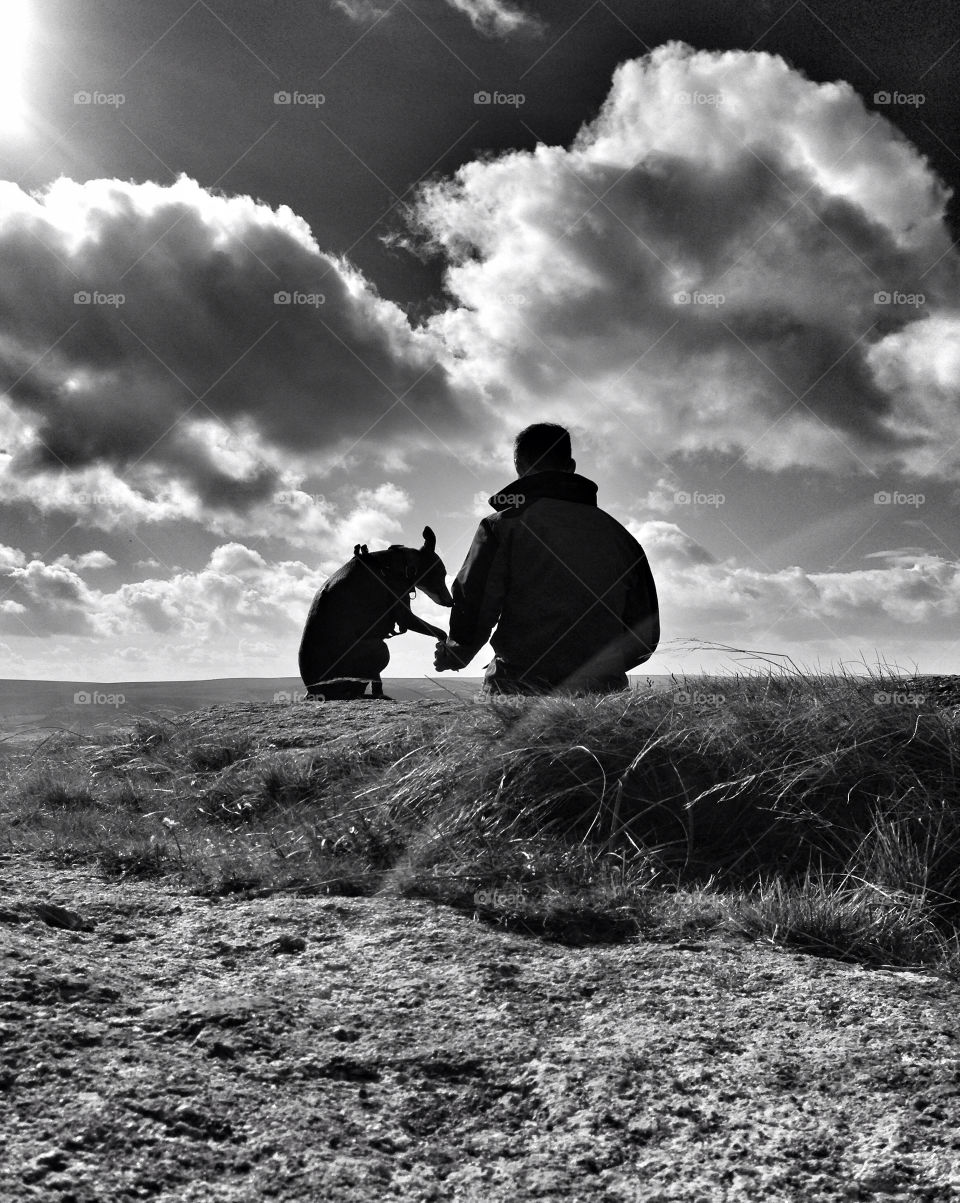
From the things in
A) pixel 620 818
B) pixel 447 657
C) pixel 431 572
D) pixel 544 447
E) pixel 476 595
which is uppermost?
pixel 544 447

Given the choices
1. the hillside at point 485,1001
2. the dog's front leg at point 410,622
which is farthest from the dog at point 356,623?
the hillside at point 485,1001

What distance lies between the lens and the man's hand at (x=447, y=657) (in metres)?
5.78

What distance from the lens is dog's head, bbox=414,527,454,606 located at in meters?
9.08

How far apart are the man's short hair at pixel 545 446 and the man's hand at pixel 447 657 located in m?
1.26

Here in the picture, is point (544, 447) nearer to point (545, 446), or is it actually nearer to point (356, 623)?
point (545, 446)

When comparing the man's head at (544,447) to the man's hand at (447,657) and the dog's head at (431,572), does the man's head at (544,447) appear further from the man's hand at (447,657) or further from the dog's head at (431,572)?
the dog's head at (431,572)

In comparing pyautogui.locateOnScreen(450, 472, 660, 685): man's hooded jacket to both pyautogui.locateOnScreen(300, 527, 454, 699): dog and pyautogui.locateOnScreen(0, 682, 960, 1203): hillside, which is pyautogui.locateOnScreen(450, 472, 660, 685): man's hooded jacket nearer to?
pyautogui.locateOnScreen(0, 682, 960, 1203): hillside

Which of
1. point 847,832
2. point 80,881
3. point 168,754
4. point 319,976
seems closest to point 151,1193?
point 319,976

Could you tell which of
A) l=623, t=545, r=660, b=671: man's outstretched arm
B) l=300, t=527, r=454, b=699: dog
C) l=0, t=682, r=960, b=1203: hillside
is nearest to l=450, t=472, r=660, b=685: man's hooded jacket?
l=623, t=545, r=660, b=671: man's outstretched arm

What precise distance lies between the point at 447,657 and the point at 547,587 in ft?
2.51

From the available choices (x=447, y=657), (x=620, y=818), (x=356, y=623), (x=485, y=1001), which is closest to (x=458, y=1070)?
(x=485, y=1001)

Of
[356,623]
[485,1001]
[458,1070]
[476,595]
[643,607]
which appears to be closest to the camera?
[458,1070]

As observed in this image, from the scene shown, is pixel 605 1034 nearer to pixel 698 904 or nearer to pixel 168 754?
pixel 698 904

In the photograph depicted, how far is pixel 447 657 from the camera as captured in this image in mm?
5777
